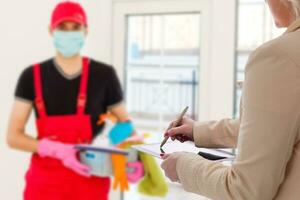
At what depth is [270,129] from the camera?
0.61m

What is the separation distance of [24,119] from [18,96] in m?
0.11

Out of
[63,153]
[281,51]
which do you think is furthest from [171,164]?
[63,153]

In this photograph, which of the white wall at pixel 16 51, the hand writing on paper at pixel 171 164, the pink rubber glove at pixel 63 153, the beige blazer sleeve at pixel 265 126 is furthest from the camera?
the white wall at pixel 16 51

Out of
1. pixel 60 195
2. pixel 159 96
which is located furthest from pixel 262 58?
pixel 159 96

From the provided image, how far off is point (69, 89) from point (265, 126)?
4.44 ft

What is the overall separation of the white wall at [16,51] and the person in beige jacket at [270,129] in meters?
1.67

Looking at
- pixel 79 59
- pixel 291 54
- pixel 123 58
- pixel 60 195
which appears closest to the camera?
pixel 291 54

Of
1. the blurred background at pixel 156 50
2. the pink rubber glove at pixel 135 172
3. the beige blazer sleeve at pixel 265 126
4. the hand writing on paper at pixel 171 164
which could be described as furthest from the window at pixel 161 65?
the beige blazer sleeve at pixel 265 126

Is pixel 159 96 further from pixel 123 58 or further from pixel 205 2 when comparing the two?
pixel 205 2

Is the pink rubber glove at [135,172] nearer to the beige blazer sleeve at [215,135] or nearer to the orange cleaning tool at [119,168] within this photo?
the orange cleaning tool at [119,168]

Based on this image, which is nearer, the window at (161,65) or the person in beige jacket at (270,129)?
the person in beige jacket at (270,129)

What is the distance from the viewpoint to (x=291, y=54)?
0.61 metres

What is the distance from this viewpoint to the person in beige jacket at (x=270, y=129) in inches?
24.0

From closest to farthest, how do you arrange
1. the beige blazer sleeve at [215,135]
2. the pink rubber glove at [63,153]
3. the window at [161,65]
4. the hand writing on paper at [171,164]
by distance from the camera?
the hand writing on paper at [171,164], the beige blazer sleeve at [215,135], the pink rubber glove at [63,153], the window at [161,65]
